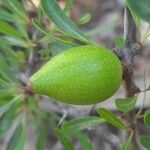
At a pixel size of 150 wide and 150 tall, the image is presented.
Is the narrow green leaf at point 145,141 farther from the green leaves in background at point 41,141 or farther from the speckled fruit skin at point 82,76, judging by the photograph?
the green leaves in background at point 41,141

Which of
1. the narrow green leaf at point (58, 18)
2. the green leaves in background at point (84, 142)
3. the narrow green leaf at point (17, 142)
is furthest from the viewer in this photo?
the narrow green leaf at point (17, 142)

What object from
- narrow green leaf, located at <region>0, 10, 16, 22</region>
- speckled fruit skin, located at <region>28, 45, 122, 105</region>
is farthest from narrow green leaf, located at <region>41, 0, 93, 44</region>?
narrow green leaf, located at <region>0, 10, 16, 22</region>

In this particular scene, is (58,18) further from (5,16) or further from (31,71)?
(31,71)

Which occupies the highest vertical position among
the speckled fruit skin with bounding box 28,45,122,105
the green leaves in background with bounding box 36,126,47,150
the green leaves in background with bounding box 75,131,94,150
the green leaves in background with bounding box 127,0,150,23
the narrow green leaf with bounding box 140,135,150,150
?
the green leaves in background with bounding box 127,0,150,23

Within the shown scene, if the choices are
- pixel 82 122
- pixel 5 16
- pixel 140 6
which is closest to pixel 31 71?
pixel 5 16

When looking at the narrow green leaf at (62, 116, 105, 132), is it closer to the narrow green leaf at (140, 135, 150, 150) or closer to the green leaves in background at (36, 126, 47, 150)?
the narrow green leaf at (140, 135, 150, 150)

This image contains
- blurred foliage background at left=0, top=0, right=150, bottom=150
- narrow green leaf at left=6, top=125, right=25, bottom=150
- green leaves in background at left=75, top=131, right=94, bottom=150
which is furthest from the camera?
narrow green leaf at left=6, top=125, right=25, bottom=150

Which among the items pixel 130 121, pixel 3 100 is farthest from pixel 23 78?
pixel 130 121

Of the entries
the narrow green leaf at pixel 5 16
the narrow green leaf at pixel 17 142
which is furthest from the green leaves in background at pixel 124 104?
the narrow green leaf at pixel 17 142

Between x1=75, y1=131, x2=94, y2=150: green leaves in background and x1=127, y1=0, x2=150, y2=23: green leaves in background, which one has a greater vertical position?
x1=127, y1=0, x2=150, y2=23: green leaves in background
